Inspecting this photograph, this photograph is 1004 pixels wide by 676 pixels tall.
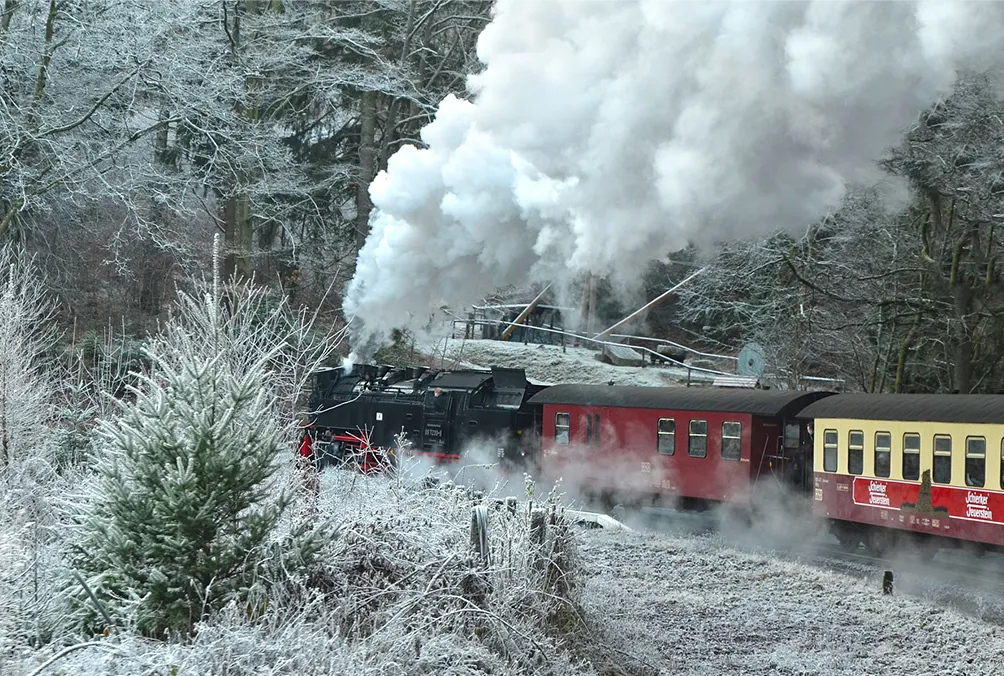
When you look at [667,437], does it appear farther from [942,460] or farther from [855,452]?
[942,460]

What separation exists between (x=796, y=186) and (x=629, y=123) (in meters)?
2.58

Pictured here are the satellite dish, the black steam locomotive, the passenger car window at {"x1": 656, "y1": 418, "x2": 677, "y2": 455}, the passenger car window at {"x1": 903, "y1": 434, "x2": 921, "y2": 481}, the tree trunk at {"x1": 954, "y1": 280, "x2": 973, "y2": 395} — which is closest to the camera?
the passenger car window at {"x1": 903, "y1": 434, "x2": 921, "y2": 481}

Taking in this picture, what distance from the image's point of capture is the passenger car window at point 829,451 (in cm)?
1561

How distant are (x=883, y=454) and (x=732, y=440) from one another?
250cm

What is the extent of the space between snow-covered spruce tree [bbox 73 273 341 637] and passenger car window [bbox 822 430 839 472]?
9.71m

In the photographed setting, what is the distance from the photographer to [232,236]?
3070cm

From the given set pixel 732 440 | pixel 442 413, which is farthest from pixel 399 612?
pixel 442 413

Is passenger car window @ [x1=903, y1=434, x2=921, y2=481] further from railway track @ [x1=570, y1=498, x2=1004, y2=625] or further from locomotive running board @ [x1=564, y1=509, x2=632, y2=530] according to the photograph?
locomotive running board @ [x1=564, y1=509, x2=632, y2=530]

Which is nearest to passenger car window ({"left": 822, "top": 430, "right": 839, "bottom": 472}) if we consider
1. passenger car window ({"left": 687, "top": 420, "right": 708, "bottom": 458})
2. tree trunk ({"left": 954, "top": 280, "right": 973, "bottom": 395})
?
passenger car window ({"left": 687, "top": 420, "right": 708, "bottom": 458})

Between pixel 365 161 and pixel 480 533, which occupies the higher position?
pixel 365 161

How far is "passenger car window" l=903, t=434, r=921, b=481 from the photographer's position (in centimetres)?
1438

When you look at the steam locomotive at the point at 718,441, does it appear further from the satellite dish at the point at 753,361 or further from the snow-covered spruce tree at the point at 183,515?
the satellite dish at the point at 753,361

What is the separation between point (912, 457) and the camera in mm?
14484

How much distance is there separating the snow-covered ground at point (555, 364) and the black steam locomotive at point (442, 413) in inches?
357
